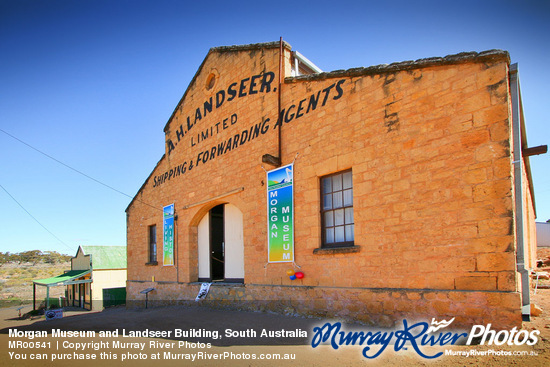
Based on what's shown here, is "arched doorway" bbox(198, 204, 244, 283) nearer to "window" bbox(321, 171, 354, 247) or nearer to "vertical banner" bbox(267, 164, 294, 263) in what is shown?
"vertical banner" bbox(267, 164, 294, 263)

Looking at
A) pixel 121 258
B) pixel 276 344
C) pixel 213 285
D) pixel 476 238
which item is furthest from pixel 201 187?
pixel 121 258

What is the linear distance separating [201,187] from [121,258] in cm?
1904

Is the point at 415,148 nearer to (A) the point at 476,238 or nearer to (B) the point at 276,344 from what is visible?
(A) the point at 476,238

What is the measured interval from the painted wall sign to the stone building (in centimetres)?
5

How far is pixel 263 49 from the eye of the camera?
10.3 m

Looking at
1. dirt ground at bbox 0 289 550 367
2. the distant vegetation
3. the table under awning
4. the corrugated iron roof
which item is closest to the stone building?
dirt ground at bbox 0 289 550 367

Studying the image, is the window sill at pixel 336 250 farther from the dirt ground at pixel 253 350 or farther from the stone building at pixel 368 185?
the dirt ground at pixel 253 350

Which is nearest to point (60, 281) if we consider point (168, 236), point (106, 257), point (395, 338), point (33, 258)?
point (106, 257)

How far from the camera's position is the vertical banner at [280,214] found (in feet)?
28.7

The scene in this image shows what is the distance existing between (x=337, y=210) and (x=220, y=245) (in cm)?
686

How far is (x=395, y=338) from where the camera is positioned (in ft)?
19.3

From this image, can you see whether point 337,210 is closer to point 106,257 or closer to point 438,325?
point 438,325

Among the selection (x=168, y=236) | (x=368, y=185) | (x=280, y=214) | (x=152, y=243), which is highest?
(x=368, y=185)

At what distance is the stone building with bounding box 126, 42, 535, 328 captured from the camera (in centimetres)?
556
